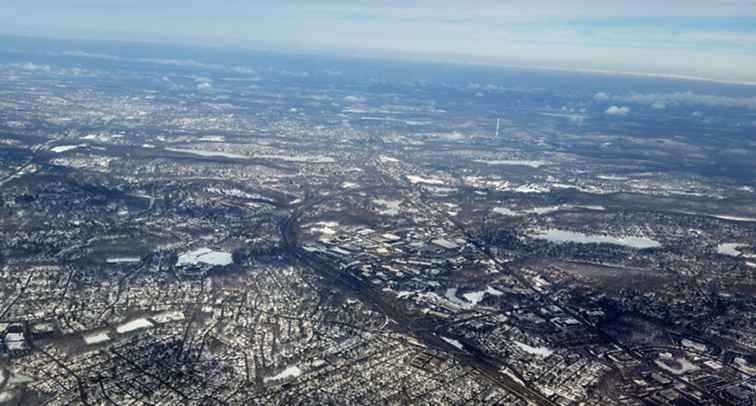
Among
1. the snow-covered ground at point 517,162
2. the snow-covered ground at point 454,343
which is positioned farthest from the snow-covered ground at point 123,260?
the snow-covered ground at point 517,162

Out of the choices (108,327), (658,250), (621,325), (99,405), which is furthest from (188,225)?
(658,250)

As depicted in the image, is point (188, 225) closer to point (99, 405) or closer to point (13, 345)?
point (13, 345)

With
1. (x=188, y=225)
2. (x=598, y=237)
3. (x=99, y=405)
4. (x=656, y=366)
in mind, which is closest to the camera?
(x=99, y=405)

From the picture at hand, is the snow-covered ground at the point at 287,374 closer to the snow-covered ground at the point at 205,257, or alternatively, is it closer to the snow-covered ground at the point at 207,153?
the snow-covered ground at the point at 205,257

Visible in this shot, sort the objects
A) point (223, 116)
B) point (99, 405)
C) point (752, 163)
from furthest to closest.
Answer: point (223, 116) < point (752, 163) < point (99, 405)

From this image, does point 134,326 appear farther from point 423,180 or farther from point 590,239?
point 423,180

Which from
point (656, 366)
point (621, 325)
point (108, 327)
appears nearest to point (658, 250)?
point (621, 325)

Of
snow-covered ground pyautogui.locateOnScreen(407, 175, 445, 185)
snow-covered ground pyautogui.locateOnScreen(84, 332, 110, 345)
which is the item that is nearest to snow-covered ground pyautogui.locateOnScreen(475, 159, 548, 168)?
snow-covered ground pyautogui.locateOnScreen(407, 175, 445, 185)

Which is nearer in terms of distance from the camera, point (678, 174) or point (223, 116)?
point (678, 174)

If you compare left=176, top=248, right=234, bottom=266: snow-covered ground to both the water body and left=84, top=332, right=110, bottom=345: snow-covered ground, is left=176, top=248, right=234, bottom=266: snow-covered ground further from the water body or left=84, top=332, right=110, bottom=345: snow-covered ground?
the water body
